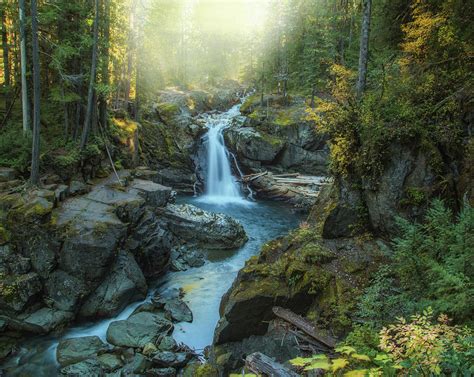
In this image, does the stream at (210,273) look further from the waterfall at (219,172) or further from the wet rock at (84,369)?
the wet rock at (84,369)

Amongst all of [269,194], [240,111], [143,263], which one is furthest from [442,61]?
[240,111]

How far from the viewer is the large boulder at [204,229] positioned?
17.5 meters

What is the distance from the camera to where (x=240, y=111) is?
35000 mm

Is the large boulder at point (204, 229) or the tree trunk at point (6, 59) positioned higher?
the tree trunk at point (6, 59)

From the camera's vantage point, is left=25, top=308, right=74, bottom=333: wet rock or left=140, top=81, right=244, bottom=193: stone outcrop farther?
left=140, top=81, right=244, bottom=193: stone outcrop

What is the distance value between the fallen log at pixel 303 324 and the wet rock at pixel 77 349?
555 centimetres

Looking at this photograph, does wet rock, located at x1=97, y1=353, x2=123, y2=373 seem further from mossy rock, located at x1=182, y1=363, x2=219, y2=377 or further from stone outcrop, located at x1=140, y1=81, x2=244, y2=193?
stone outcrop, located at x1=140, y1=81, x2=244, y2=193

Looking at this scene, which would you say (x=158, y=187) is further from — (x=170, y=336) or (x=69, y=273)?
(x=170, y=336)

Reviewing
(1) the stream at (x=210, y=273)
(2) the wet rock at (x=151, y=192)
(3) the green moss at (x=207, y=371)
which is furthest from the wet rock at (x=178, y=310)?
(2) the wet rock at (x=151, y=192)

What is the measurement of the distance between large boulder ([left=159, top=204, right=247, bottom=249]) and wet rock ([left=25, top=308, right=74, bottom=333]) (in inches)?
278

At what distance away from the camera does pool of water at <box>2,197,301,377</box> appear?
9.51 metres

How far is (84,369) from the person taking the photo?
29.2ft

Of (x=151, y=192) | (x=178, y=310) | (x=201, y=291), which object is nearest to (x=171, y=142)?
(x=151, y=192)

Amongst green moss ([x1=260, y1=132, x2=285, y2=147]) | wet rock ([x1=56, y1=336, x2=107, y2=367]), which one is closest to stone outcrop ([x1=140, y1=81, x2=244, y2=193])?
green moss ([x1=260, y1=132, x2=285, y2=147])
